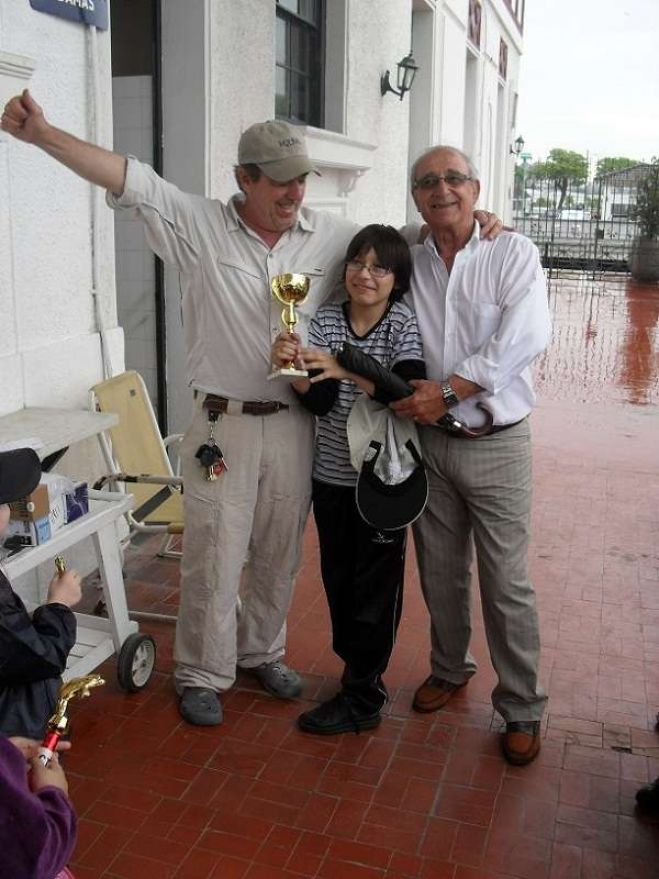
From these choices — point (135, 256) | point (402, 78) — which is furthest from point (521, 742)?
point (402, 78)

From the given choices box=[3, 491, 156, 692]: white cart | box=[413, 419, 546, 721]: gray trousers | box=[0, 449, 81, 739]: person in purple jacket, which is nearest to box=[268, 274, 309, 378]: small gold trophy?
box=[413, 419, 546, 721]: gray trousers

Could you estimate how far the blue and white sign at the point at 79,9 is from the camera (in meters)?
4.24

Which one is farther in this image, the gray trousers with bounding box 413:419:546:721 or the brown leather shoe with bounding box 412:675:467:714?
the brown leather shoe with bounding box 412:675:467:714

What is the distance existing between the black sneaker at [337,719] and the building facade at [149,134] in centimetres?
178

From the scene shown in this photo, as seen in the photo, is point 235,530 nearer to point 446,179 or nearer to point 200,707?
point 200,707

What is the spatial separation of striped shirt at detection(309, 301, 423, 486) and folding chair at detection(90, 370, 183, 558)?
3.99 feet

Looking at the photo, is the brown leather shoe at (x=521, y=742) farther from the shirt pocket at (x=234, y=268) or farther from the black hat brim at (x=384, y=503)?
the shirt pocket at (x=234, y=268)

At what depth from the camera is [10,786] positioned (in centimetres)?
173

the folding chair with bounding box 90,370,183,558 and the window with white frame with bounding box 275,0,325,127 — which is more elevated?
the window with white frame with bounding box 275,0,325,127

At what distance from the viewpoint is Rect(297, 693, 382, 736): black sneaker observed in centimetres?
361

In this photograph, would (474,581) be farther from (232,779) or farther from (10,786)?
(10,786)

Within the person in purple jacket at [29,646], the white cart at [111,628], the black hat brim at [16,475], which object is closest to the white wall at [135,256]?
the white cart at [111,628]

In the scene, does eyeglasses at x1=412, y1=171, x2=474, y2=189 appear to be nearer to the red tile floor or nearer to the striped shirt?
the striped shirt

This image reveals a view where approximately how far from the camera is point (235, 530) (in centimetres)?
358
